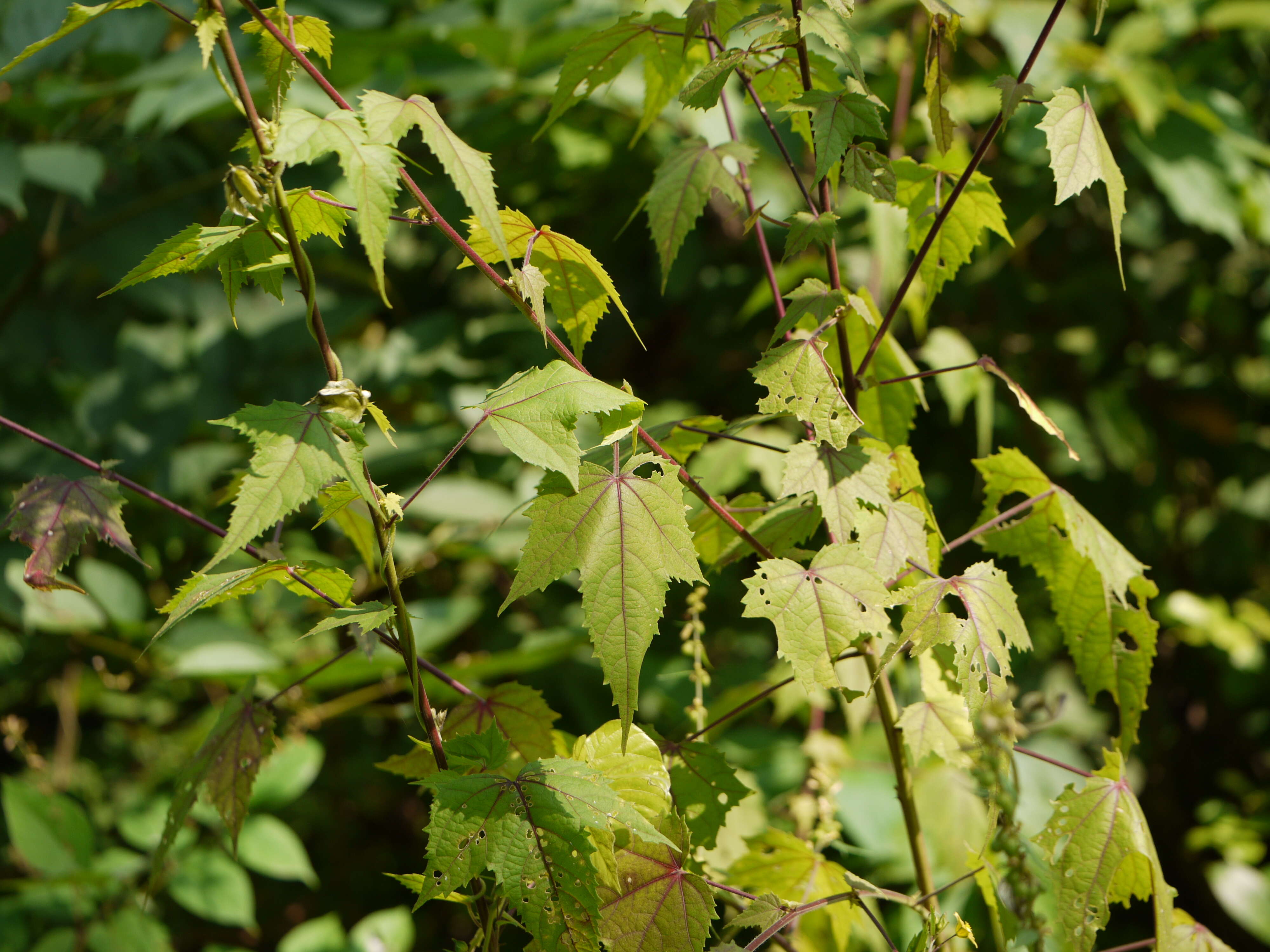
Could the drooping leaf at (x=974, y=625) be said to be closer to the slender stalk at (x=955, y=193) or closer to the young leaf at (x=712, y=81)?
the slender stalk at (x=955, y=193)

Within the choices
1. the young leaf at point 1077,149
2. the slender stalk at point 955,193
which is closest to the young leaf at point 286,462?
the slender stalk at point 955,193

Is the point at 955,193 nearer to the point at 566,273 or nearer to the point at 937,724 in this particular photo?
the point at 566,273

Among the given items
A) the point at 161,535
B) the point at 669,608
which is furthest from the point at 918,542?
the point at 161,535

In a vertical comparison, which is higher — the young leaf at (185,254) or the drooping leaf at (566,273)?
the young leaf at (185,254)

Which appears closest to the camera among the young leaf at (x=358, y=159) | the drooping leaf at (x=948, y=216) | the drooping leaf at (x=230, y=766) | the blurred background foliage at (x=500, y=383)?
the young leaf at (x=358, y=159)

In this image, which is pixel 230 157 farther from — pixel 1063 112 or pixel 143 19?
pixel 1063 112

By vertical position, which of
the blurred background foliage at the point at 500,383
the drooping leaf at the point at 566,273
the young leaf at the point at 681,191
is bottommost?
the blurred background foliage at the point at 500,383

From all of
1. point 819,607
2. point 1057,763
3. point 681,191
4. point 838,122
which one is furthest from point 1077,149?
point 1057,763

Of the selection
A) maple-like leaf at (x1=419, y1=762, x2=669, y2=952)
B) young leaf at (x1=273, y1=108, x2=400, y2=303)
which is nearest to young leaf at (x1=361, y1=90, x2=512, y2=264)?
young leaf at (x1=273, y1=108, x2=400, y2=303)

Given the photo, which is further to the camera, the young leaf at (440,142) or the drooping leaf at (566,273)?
the drooping leaf at (566,273)
